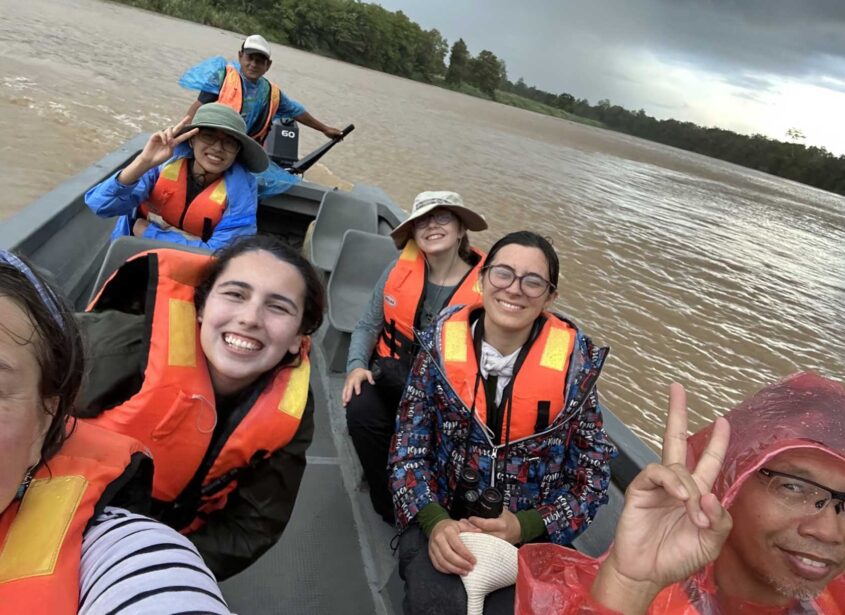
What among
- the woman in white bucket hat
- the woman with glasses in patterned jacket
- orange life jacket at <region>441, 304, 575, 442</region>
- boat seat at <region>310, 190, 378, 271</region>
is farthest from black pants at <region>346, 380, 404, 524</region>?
boat seat at <region>310, 190, 378, 271</region>

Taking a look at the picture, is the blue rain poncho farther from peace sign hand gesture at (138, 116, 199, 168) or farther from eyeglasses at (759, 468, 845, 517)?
eyeglasses at (759, 468, 845, 517)

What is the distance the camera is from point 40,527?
70 centimetres

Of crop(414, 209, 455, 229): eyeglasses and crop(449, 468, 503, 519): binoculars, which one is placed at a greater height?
→ crop(414, 209, 455, 229): eyeglasses

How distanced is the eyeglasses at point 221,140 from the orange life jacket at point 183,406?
1427 mm

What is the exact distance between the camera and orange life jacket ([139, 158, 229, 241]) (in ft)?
8.46

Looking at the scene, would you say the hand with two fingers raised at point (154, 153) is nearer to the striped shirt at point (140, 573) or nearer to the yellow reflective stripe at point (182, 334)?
the yellow reflective stripe at point (182, 334)

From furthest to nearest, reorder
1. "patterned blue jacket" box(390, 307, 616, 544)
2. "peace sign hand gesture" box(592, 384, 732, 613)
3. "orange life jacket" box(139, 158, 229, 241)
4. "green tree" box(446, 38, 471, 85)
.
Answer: "green tree" box(446, 38, 471, 85), "orange life jacket" box(139, 158, 229, 241), "patterned blue jacket" box(390, 307, 616, 544), "peace sign hand gesture" box(592, 384, 732, 613)

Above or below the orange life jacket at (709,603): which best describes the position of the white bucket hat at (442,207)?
above

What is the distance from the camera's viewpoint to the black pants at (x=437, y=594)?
51.8 inches

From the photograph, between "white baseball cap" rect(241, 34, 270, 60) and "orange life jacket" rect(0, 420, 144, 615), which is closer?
"orange life jacket" rect(0, 420, 144, 615)

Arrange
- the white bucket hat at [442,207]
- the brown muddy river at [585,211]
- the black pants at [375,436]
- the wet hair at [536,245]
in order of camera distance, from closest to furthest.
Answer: the wet hair at [536,245]
the black pants at [375,436]
the white bucket hat at [442,207]
the brown muddy river at [585,211]

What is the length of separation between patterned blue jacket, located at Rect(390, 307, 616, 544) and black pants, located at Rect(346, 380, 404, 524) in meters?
0.30

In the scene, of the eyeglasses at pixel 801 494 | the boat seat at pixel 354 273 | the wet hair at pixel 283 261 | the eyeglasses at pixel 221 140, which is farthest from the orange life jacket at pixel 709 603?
the eyeglasses at pixel 221 140

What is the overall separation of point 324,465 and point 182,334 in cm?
110
